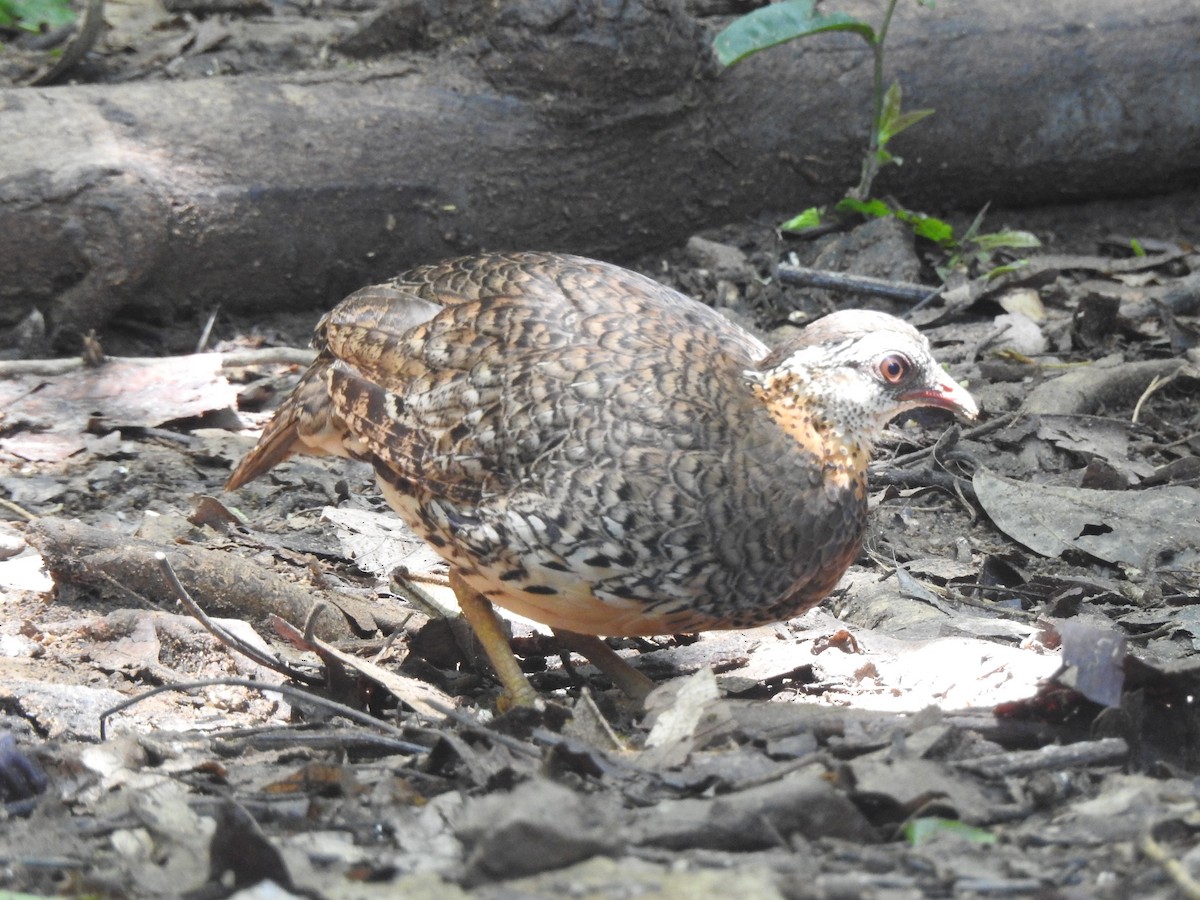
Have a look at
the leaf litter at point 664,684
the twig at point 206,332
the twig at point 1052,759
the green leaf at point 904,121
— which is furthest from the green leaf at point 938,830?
the green leaf at point 904,121

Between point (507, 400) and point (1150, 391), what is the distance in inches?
132

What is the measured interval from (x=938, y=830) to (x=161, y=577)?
9.04ft

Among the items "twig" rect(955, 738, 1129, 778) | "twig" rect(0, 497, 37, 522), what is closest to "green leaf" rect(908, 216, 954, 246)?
"twig" rect(0, 497, 37, 522)

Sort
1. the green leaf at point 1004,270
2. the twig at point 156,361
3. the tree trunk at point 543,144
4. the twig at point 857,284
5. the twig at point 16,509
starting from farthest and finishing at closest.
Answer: the green leaf at point 1004,270
the twig at point 857,284
the tree trunk at point 543,144
the twig at point 156,361
the twig at point 16,509

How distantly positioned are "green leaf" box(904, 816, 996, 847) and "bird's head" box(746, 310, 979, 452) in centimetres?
151

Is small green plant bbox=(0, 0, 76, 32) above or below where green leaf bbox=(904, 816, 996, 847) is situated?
above

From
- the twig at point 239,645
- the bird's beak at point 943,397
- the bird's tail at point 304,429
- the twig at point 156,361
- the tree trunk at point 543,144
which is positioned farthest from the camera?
the tree trunk at point 543,144

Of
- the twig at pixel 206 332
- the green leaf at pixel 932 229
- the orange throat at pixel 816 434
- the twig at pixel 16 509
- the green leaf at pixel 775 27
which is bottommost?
the twig at pixel 16 509

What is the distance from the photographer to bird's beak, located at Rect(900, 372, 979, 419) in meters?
4.42

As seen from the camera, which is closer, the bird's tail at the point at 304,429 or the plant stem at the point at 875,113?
the bird's tail at the point at 304,429

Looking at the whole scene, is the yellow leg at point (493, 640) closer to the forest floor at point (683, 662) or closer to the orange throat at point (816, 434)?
the forest floor at point (683, 662)

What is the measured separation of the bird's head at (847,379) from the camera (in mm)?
4324

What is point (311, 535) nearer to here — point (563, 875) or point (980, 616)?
point (980, 616)

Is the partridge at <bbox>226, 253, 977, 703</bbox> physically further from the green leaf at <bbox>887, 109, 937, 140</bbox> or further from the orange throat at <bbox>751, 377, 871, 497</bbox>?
the green leaf at <bbox>887, 109, 937, 140</bbox>
